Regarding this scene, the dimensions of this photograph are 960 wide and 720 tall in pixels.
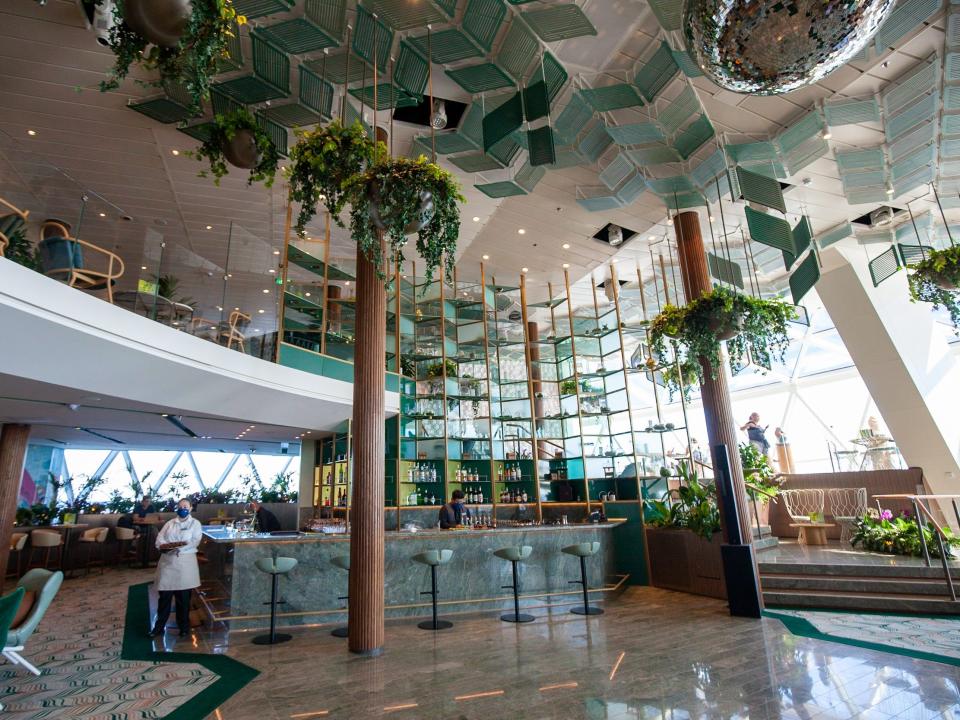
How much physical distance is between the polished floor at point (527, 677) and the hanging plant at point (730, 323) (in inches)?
133

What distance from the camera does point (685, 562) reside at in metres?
8.20

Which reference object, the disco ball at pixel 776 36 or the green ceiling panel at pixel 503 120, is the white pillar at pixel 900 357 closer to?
the green ceiling panel at pixel 503 120

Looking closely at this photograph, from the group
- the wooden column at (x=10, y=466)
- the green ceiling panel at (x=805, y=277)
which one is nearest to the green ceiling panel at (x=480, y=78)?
the green ceiling panel at (x=805, y=277)

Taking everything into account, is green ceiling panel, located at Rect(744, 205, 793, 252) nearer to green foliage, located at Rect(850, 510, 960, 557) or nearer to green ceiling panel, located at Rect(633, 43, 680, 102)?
green ceiling panel, located at Rect(633, 43, 680, 102)

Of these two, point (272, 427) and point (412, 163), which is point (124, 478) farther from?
point (412, 163)

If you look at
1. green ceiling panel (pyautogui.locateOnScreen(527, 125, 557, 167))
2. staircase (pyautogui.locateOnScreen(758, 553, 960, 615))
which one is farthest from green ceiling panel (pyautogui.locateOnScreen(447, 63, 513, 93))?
staircase (pyautogui.locateOnScreen(758, 553, 960, 615))

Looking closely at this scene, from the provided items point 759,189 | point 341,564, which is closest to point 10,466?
point 341,564

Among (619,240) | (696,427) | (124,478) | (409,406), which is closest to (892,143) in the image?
(619,240)

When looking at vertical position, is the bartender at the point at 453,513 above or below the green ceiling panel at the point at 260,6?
below

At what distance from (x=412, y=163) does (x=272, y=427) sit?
8157mm

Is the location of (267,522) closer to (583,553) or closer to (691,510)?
(583,553)

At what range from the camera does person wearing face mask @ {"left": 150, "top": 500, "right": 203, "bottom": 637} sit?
20.1 feet

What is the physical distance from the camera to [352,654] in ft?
17.0

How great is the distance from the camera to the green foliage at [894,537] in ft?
24.8
